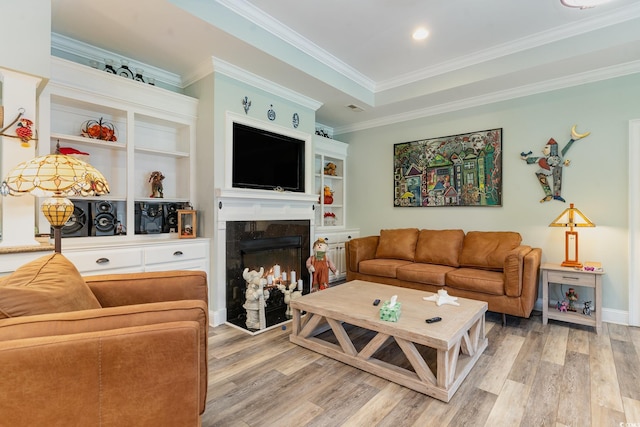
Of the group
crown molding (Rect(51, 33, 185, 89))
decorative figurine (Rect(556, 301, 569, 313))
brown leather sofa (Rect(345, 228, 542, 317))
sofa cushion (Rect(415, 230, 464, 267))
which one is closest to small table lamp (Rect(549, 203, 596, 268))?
brown leather sofa (Rect(345, 228, 542, 317))

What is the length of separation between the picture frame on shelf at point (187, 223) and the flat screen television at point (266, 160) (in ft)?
1.70

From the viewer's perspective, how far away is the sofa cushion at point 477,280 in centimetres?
296

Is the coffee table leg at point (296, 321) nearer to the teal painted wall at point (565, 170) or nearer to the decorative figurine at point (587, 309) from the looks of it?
the teal painted wall at point (565, 170)

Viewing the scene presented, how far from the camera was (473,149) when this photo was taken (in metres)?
3.91

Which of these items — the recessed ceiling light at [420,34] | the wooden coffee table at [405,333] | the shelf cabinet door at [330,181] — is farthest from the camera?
the shelf cabinet door at [330,181]

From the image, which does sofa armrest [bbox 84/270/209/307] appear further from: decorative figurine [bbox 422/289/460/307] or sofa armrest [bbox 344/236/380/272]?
sofa armrest [bbox 344/236/380/272]

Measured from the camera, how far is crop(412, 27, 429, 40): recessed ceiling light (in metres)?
2.88

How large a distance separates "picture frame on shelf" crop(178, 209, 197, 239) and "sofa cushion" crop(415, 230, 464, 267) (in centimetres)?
261

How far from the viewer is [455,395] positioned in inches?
72.7

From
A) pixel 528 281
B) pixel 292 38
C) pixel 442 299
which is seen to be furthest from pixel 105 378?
pixel 528 281

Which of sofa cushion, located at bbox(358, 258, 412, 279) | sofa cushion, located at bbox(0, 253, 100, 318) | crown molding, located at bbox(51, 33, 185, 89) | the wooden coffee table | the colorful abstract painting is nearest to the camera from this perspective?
sofa cushion, located at bbox(0, 253, 100, 318)

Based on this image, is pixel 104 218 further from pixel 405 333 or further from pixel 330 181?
pixel 330 181

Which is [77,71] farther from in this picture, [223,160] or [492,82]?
[492,82]

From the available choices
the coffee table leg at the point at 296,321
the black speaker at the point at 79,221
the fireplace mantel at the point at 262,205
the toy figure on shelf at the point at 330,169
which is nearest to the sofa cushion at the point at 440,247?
the fireplace mantel at the point at 262,205
